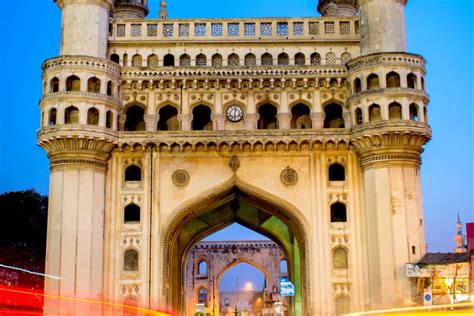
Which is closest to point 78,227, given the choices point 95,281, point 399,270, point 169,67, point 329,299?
point 95,281

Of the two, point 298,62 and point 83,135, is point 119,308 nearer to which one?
point 83,135

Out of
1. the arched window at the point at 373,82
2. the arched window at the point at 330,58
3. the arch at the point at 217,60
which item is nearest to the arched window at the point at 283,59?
the arched window at the point at 330,58

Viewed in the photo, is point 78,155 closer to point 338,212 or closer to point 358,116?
point 338,212

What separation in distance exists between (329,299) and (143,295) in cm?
821

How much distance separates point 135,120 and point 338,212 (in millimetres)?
10710

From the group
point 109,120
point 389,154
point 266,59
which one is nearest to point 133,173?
point 109,120

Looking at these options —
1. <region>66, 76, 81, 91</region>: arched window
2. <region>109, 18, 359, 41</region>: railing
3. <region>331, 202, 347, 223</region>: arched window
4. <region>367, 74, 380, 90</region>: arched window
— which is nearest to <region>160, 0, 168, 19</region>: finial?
<region>109, 18, 359, 41</region>: railing

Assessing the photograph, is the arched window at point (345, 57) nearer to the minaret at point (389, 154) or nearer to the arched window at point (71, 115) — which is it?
the minaret at point (389, 154)

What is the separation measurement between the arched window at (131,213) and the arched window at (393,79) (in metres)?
12.7

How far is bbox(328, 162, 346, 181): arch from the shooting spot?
112 ft

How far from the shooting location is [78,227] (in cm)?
3195

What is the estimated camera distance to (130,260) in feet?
109

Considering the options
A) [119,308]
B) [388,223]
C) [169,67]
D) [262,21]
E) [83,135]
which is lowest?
[119,308]

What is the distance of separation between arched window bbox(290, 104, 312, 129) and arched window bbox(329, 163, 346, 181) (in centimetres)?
247
